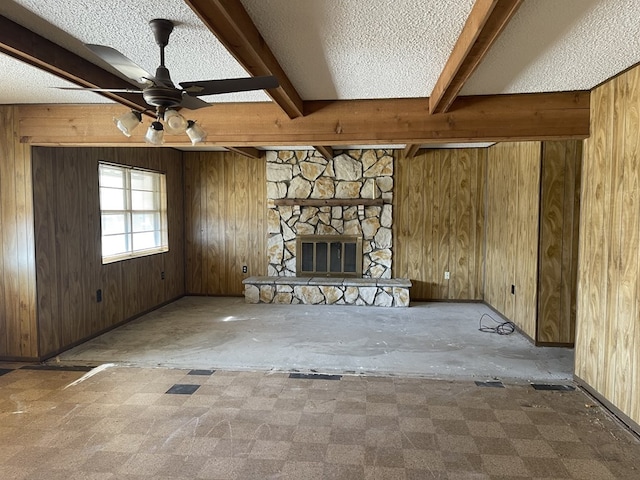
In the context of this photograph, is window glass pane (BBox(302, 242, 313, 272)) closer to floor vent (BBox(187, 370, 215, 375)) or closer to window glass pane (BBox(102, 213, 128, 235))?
window glass pane (BBox(102, 213, 128, 235))

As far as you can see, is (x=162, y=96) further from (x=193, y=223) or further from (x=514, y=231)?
(x=193, y=223)

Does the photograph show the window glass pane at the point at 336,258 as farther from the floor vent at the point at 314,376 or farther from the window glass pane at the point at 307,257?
the floor vent at the point at 314,376

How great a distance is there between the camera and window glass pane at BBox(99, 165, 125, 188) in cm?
466

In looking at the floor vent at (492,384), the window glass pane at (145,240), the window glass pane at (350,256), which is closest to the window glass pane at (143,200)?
the window glass pane at (145,240)

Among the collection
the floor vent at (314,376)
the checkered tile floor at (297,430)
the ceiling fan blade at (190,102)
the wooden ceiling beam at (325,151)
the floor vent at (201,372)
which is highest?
the wooden ceiling beam at (325,151)

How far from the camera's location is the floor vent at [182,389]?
309 cm

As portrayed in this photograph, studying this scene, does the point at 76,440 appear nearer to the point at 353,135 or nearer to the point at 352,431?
the point at 352,431

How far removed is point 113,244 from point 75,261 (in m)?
0.80

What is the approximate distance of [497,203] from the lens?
18.0 ft

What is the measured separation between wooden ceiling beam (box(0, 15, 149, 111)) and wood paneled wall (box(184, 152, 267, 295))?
3.46 metres

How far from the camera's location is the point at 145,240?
563 cm

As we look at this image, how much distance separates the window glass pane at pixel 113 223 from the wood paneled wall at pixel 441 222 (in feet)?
12.3

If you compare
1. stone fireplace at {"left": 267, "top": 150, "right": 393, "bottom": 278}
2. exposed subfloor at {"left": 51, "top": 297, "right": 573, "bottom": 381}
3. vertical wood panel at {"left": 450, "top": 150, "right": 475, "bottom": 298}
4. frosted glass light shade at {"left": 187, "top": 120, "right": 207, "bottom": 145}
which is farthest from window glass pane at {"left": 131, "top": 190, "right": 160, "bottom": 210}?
vertical wood panel at {"left": 450, "top": 150, "right": 475, "bottom": 298}

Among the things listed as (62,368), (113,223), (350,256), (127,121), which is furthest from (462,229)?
(62,368)
